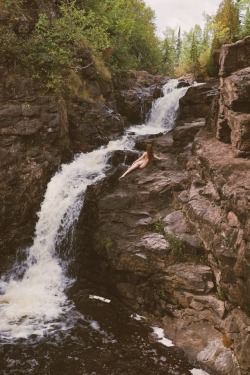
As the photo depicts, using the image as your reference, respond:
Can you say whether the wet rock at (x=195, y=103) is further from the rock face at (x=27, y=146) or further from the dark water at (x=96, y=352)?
the dark water at (x=96, y=352)

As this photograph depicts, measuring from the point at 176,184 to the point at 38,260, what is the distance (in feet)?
16.7

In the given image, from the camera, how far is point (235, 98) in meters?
9.23

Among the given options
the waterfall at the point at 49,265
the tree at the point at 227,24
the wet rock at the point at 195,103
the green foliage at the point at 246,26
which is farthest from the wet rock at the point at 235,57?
the tree at the point at 227,24

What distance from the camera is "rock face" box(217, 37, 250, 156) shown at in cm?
888

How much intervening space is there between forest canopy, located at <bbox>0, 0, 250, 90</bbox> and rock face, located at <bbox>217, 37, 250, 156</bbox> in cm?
658

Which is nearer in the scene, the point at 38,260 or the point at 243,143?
the point at 243,143

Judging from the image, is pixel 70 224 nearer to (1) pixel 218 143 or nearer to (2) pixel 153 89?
(1) pixel 218 143

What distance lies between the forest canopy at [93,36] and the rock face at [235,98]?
658cm

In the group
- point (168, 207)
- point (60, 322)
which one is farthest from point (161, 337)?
point (168, 207)

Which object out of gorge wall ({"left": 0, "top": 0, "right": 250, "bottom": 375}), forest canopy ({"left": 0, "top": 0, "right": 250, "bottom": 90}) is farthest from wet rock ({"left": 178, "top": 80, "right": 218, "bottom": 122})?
forest canopy ({"left": 0, "top": 0, "right": 250, "bottom": 90})

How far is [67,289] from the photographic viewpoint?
1041 centimetres

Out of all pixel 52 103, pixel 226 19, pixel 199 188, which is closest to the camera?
pixel 199 188

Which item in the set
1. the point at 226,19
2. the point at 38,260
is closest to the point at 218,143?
the point at 38,260

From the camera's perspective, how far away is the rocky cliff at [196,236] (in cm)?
758
